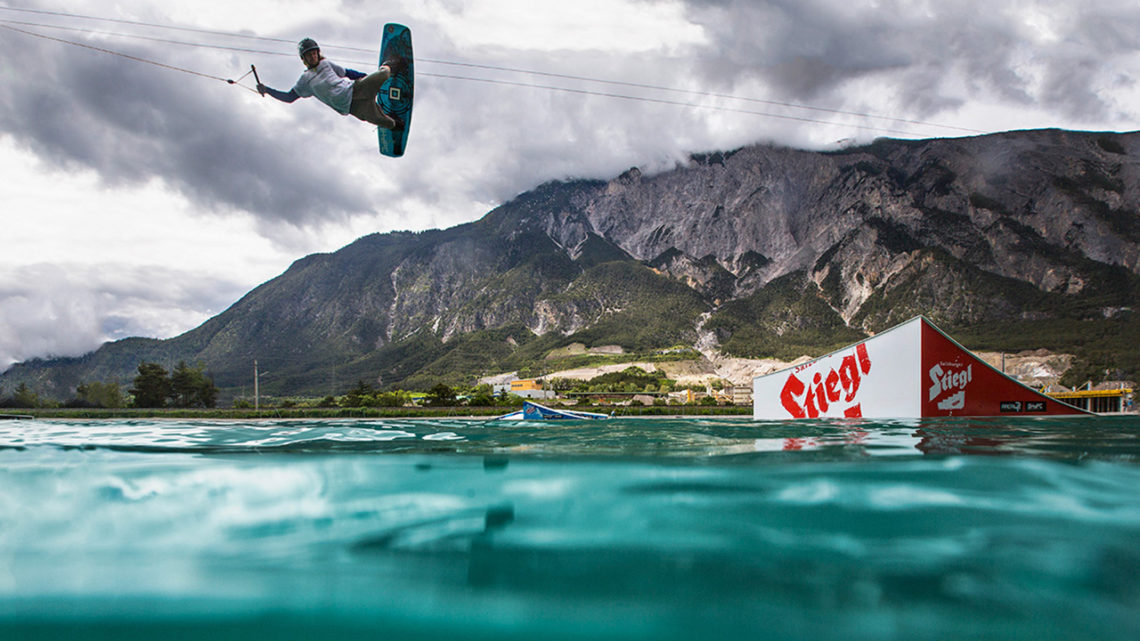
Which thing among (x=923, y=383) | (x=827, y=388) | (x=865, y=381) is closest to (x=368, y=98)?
(x=865, y=381)

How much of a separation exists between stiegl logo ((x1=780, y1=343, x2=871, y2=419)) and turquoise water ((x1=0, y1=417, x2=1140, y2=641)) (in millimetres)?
25433

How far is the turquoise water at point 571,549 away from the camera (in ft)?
11.1

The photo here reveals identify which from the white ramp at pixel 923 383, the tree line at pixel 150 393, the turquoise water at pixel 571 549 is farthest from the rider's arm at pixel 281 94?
the tree line at pixel 150 393

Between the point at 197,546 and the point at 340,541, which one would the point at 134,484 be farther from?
the point at 340,541

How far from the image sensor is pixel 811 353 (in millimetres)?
185500

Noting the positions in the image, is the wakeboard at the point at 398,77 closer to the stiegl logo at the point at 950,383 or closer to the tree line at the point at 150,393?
the stiegl logo at the point at 950,383

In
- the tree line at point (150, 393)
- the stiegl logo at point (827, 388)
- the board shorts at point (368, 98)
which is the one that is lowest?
the tree line at point (150, 393)

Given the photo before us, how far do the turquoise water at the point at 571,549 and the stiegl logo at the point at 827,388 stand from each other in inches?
1001

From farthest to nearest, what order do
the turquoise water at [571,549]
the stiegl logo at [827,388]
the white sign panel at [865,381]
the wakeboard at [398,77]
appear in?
the stiegl logo at [827,388]
the white sign panel at [865,381]
the wakeboard at [398,77]
the turquoise water at [571,549]

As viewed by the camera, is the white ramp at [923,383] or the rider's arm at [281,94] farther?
the white ramp at [923,383]

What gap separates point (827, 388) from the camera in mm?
32000

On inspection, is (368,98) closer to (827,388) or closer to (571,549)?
(571,549)

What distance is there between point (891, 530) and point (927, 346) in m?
29.0

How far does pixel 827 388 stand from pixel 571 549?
32017 mm
